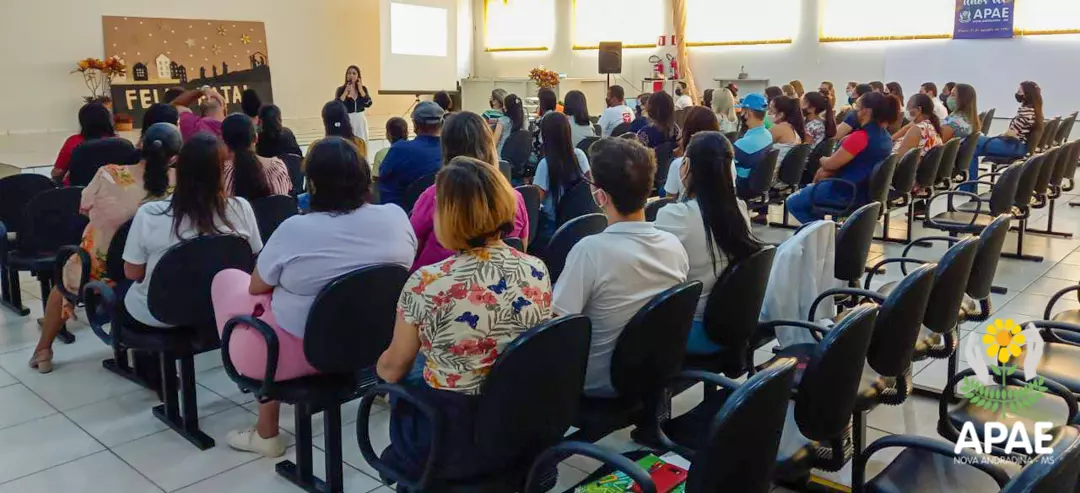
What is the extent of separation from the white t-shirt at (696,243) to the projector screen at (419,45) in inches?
466

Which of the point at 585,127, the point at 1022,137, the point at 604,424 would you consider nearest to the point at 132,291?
the point at 604,424

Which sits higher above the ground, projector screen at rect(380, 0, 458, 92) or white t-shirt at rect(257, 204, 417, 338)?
projector screen at rect(380, 0, 458, 92)

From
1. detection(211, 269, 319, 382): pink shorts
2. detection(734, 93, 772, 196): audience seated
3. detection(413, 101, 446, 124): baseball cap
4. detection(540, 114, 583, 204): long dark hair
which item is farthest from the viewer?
Answer: detection(734, 93, 772, 196): audience seated

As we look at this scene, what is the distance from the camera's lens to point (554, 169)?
4.40 metres

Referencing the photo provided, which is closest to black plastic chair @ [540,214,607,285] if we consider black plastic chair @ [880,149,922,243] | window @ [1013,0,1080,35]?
black plastic chair @ [880,149,922,243]

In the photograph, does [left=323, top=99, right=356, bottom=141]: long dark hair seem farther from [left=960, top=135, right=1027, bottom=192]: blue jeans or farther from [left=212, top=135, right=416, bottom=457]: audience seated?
[left=960, top=135, right=1027, bottom=192]: blue jeans

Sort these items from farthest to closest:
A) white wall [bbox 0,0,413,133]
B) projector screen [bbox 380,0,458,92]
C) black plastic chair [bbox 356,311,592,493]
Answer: projector screen [bbox 380,0,458,92] → white wall [bbox 0,0,413,133] → black plastic chair [bbox 356,311,592,493]

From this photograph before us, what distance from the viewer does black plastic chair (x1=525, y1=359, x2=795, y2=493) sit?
4.83ft

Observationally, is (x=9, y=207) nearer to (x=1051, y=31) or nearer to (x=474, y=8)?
(x=1051, y=31)

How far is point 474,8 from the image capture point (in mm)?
16797

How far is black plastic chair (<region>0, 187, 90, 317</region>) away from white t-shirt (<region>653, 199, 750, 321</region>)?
2.87 meters

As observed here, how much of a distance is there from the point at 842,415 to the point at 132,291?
2.33m

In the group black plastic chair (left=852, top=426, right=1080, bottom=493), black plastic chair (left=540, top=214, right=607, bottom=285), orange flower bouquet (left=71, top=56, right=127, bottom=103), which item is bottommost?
black plastic chair (left=852, top=426, right=1080, bottom=493)

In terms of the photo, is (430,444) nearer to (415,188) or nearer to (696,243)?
(696,243)
